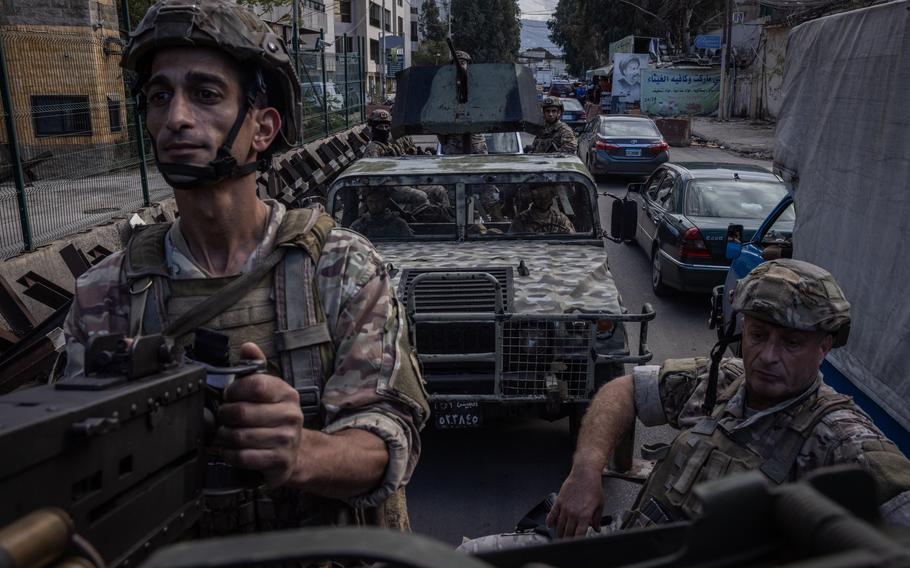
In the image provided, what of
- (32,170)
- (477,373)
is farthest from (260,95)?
(32,170)

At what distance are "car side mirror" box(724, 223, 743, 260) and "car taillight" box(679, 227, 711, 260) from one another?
144 centimetres

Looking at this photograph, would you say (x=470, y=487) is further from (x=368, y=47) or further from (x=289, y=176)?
(x=368, y=47)

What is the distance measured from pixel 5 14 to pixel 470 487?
27.4ft

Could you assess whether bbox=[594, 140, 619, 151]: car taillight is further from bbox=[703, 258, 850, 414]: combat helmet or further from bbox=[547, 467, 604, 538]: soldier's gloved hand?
bbox=[547, 467, 604, 538]: soldier's gloved hand

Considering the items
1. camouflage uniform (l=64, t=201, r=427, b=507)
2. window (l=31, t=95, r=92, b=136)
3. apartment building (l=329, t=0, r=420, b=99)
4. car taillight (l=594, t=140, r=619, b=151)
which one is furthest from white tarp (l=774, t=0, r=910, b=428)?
apartment building (l=329, t=0, r=420, b=99)

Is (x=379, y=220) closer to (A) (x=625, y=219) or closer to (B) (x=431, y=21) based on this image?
(A) (x=625, y=219)

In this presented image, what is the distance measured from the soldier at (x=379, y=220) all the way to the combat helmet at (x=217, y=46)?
4.46 metres

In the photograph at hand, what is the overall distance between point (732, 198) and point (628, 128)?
9.92 metres

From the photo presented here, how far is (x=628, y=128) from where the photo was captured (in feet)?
61.2

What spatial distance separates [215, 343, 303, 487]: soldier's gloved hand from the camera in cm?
136

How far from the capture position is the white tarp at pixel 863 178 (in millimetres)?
3814

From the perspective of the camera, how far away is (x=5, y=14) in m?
9.70

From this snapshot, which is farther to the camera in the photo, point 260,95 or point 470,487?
point 470,487

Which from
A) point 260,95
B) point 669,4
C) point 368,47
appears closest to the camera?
point 260,95
